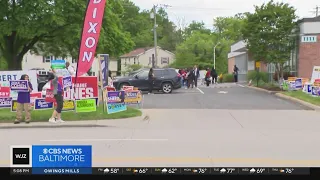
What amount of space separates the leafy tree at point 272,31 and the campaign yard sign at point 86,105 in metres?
15.1

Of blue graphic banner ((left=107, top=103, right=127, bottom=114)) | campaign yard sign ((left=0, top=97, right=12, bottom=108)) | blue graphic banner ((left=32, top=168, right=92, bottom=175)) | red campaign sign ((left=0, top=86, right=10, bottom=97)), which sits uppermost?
red campaign sign ((left=0, top=86, right=10, bottom=97))

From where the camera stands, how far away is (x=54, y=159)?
4.16 metres

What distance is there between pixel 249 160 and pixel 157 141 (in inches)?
123

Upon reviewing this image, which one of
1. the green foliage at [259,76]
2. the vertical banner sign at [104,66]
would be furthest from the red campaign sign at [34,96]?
the green foliage at [259,76]

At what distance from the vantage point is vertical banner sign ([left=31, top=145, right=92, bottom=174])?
4105 mm

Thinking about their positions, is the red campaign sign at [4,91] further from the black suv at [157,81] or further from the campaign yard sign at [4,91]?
the black suv at [157,81]

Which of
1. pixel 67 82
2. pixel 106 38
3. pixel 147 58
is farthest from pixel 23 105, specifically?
pixel 147 58

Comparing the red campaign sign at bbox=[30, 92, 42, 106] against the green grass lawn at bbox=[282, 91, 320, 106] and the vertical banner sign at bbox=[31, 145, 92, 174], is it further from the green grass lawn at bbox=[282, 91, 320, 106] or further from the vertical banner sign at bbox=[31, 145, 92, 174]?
the vertical banner sign at bbox=[31, 145, 92, 174]

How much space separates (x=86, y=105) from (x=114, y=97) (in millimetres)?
1085

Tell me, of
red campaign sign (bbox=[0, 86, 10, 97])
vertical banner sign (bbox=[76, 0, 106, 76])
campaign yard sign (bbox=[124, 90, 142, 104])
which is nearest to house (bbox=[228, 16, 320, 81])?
campaign yard sign (bbox=[124, 90, 142, 104])

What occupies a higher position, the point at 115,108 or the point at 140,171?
the point at 140,171

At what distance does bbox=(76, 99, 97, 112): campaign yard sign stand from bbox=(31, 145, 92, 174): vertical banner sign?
11845mm

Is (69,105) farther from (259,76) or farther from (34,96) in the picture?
(259,76)

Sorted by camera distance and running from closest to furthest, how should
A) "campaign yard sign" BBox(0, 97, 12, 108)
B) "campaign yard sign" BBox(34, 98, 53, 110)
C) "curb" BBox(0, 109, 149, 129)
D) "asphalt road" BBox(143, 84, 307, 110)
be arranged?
"curb" BBox(0, 109, 149, 129)
"campaign yard sign" BBox(34, 98, 53, 110)
"campaign yard sign" BBox(0, 97, 12, 108)
"asphalt road" BBox(143, 84, 307, 110)
